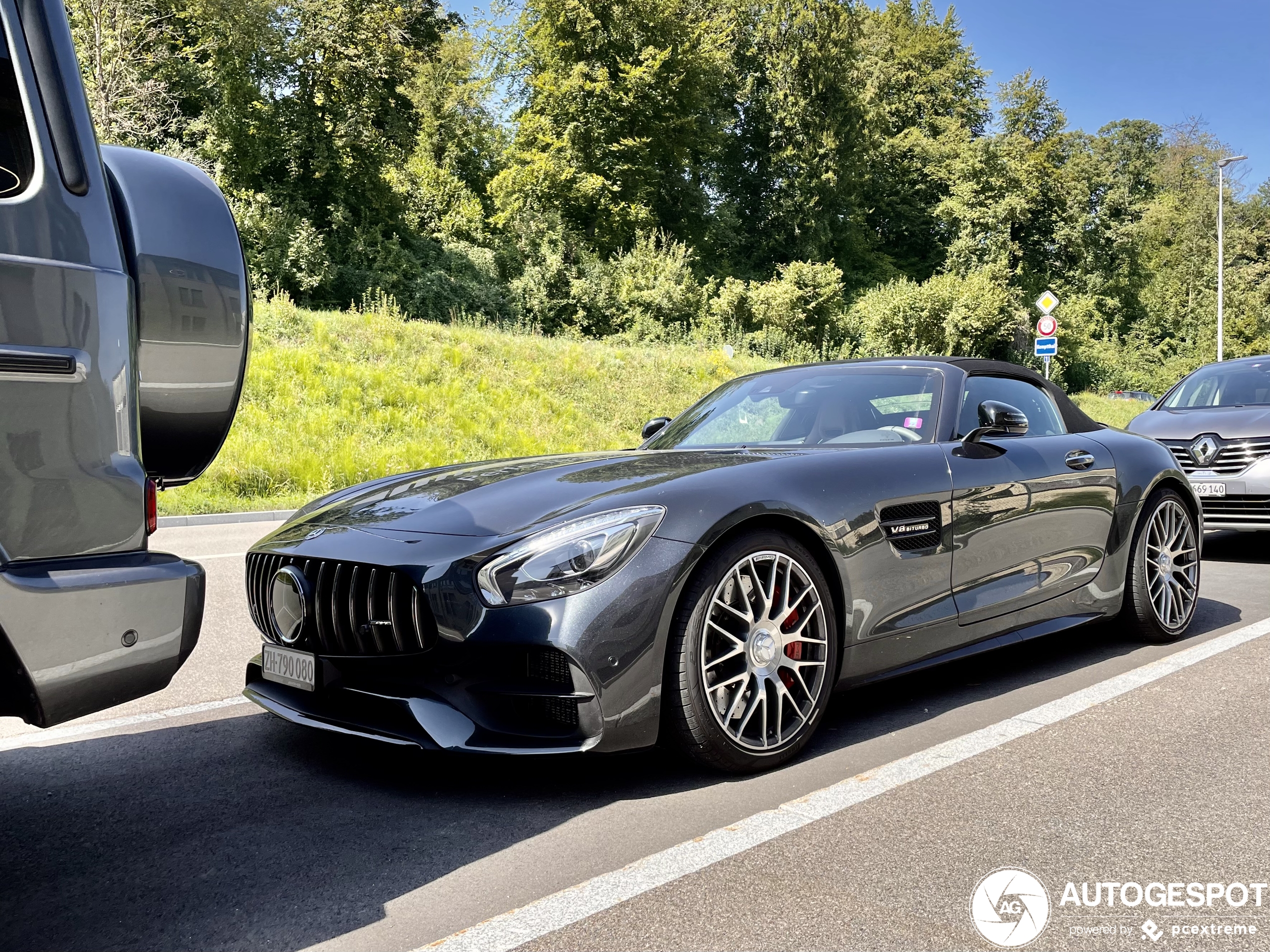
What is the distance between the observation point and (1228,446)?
26.7 ft

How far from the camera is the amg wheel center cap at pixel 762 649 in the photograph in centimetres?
336

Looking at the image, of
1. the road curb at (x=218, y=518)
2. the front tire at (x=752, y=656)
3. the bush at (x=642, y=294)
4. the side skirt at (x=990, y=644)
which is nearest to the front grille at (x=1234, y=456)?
the side skirt at (x=990, y=644)

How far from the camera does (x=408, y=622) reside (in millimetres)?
3119

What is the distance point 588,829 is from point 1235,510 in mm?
6935

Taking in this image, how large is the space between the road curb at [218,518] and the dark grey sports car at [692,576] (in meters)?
8.52

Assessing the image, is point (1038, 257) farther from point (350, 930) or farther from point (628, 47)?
point (350, 930)

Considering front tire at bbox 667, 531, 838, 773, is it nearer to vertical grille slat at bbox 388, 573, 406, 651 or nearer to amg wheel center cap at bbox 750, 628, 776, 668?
amg wheel center cap at bbox 750, 628, 776, 668

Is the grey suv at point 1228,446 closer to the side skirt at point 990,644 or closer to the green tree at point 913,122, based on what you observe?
the side skirt at point 990,644

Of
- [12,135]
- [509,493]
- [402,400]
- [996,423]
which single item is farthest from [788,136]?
[12,135]

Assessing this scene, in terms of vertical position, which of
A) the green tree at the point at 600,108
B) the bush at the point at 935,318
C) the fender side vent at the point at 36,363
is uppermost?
the green tree at the point at 600,108

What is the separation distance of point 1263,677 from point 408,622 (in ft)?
12.3

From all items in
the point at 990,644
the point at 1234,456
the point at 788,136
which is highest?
the point at 788,136

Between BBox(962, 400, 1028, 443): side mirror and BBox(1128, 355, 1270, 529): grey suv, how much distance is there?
4399 millimetres

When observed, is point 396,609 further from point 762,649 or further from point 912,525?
point 912,525
